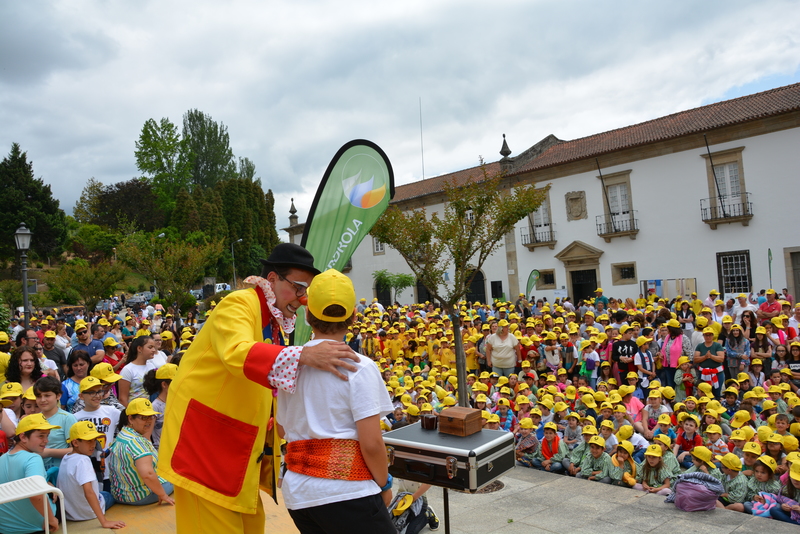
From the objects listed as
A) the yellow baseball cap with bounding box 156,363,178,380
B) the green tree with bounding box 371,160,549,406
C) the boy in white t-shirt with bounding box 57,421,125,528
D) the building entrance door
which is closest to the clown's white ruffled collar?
the boy in white t-shirt with bounding box 57,421,125,528

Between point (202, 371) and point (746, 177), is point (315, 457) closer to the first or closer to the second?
point (202, 371)

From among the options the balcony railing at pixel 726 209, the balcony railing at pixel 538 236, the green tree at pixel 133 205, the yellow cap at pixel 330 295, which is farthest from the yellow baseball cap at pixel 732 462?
the green tree at pixel 133 205

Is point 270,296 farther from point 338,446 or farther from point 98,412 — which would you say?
point 98,412

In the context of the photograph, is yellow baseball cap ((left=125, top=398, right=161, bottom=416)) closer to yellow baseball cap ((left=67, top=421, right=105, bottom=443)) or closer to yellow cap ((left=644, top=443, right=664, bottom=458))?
yellow baseball cap ((left=67, top=421, right=105, bottom=443))

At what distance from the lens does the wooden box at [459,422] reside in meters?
3.20

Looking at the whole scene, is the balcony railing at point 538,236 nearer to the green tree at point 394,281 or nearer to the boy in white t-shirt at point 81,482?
the green tree at point 394,281

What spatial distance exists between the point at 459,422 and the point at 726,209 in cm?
2502

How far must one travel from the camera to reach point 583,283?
96.2 feet

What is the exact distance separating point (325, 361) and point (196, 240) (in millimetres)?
46854

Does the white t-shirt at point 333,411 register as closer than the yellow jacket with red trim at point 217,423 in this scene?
Yes

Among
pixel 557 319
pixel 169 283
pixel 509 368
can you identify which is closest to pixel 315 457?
pixel 509 368

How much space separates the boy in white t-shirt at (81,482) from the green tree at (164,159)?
55.8 metres

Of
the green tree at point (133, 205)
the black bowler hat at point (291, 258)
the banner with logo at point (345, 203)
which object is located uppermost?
the green tree at point (133, 205)

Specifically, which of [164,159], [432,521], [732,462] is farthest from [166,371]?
[164,159]
